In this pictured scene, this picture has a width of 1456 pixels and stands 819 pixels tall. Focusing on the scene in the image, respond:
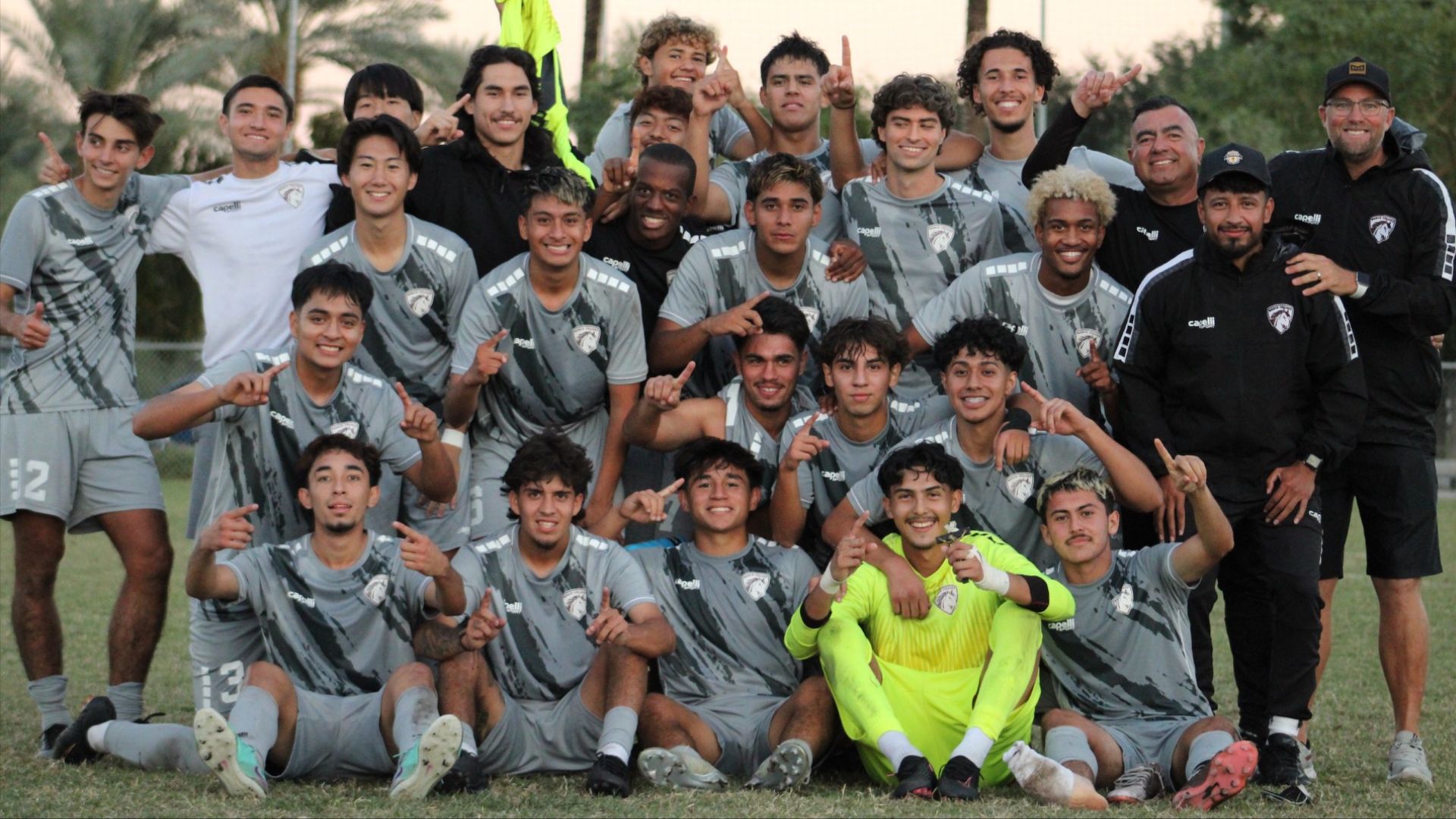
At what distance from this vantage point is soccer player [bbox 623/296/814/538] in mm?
6590

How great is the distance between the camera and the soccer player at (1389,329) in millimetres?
6410

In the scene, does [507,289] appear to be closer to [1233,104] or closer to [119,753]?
[119,753]

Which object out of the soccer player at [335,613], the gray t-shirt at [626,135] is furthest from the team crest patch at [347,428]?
the gray t-shirt at [626,135]

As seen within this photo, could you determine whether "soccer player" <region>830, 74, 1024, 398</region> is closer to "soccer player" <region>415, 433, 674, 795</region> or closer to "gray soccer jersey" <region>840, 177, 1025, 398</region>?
"gray soccer jersey" <region>840, 177, 1025, 398</region>

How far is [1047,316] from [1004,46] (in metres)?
1.53

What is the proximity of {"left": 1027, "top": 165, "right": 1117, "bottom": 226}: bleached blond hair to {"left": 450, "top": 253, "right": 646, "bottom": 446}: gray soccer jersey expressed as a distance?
5.56 ft

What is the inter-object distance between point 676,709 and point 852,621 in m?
Answer: 0.71

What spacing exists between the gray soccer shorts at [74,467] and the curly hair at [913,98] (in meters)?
3.47

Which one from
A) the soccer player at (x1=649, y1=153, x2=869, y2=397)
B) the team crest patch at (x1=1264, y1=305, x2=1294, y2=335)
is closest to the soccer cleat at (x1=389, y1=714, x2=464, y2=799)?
the soccer player at (x1=649, y1=153, x2=869, y2=397)

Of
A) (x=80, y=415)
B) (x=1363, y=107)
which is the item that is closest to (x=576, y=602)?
(x=80, y=415)

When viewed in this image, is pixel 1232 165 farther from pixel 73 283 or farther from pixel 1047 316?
pixel 73 283

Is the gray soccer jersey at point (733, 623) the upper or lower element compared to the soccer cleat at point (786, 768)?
upper

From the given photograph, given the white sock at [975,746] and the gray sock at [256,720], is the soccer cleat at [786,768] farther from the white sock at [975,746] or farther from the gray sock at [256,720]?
the gray sock at [256,720]

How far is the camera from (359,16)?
25625mm
